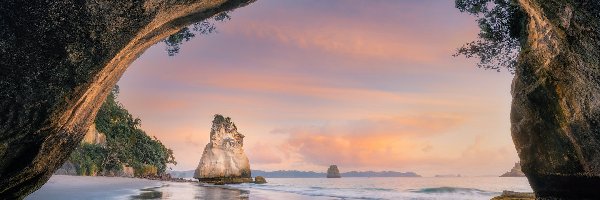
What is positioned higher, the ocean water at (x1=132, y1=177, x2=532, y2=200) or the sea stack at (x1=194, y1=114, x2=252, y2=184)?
the sea stack at (x1=194, y1=114, x2=252, y2=184)

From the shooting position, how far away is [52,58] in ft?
14.6

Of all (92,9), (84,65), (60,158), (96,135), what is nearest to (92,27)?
(92,9)

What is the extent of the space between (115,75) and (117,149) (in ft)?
105

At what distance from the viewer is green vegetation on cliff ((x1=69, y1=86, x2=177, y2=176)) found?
30711 mm

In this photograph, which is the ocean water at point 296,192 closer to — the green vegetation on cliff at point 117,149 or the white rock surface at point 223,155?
the green vegetation on cliff at point 117,149

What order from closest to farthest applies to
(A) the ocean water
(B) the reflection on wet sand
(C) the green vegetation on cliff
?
1. (B) the reflection on wet sand
2. (A) the ocean water
3. (C) the green vegetation on cliff

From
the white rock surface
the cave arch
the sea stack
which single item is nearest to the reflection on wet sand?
the cave arch

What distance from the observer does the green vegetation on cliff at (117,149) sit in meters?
30.7

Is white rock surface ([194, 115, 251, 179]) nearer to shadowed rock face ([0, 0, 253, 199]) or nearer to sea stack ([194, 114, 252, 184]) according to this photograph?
sea stack ([194, 114, 252, 184])

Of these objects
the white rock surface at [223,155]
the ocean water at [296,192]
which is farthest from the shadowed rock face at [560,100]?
the white rock surface at [223,155]

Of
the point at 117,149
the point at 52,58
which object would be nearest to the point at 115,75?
the point at 52,58

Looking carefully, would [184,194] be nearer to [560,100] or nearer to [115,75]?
[115,75]

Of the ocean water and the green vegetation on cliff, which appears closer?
the ocean water

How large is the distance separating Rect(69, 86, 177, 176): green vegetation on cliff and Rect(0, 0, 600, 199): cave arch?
2516 cm
